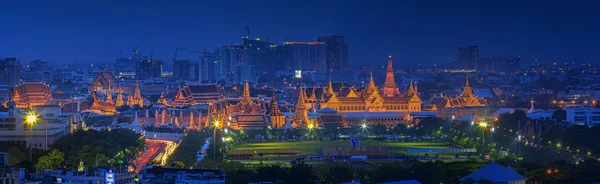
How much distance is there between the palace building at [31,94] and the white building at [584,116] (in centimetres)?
2689

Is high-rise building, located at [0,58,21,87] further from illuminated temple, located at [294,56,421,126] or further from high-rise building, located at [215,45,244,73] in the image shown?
high-rise building, located at [215,45,244,73]

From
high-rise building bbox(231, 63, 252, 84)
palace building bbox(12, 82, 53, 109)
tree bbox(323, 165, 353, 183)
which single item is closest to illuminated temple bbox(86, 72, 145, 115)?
palace building bbox(12, 82, 53, 109)

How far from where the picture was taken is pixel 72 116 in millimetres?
57906

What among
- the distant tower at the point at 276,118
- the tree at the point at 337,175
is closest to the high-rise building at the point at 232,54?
the distant tower at the point at 276,118

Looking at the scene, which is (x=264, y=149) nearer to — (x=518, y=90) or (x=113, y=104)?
(x=113, y=104)

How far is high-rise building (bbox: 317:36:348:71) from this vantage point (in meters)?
158

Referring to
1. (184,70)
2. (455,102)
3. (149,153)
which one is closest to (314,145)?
(149,153)

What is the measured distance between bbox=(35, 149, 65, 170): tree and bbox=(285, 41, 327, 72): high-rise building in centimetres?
11532

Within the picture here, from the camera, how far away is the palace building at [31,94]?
79688 mm

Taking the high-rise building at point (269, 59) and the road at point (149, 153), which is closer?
the road at point (149, 153)

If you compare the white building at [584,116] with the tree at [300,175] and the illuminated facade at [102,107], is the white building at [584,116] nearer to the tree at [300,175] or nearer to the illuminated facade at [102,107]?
the illuminated facade at [102,107]

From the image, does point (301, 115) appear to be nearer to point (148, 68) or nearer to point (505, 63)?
point (148, 68)

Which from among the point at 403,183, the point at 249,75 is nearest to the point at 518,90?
the point at 249,75

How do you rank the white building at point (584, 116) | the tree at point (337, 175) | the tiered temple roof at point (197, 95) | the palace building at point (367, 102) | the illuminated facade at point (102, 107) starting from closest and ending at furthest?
the tree at point (337, 175)
the white building at point (584, 116)
the illuminated facade at point (102, 107)
the palace building at point (367, 102)
the tiered temple roof at point (197, 95)
